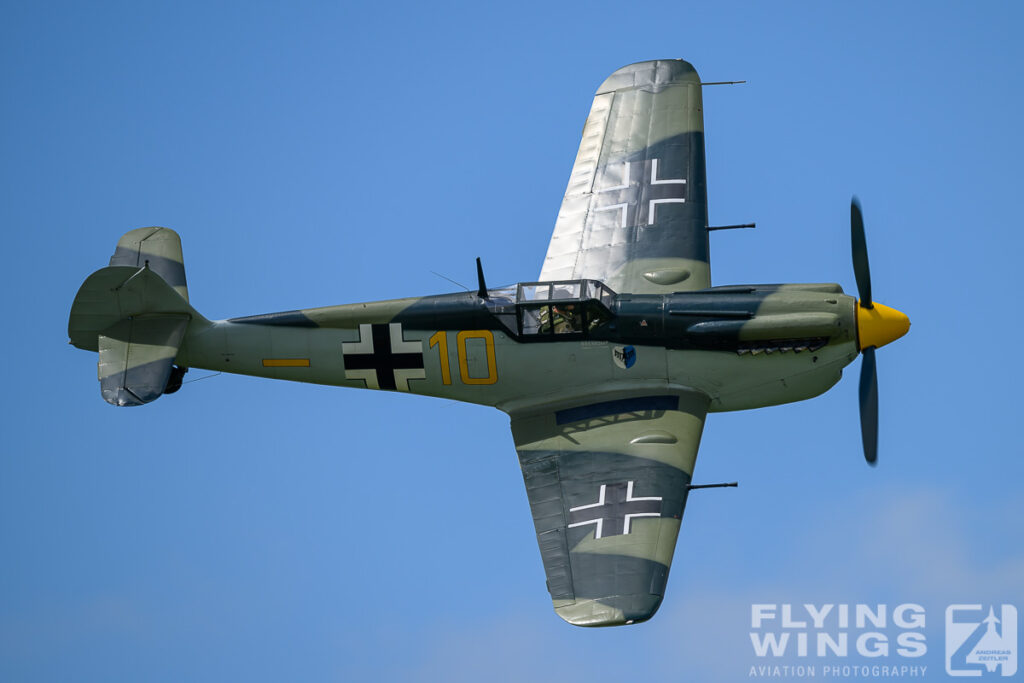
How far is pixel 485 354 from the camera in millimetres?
20703

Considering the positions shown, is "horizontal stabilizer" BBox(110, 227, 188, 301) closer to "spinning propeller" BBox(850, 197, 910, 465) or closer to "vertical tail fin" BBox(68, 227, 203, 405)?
"vertical tail fin" BBox(68, 227, 203, 405)

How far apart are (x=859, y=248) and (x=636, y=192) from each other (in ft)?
11.9


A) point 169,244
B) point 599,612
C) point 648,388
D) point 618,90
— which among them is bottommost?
point 599,612

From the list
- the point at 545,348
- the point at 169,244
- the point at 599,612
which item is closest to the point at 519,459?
the point at 545,348

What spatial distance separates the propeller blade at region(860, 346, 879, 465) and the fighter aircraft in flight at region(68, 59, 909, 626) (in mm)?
26

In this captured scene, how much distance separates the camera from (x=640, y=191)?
2252 centimetres

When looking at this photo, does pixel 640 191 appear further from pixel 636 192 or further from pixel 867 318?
pixel 867 318

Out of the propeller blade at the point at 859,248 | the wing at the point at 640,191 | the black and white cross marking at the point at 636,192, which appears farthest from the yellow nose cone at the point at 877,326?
the black and white cross marking at the point at 636,192

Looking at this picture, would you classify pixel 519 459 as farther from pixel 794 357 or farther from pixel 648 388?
pixel 794 357

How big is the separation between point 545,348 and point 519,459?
1414 millimetres

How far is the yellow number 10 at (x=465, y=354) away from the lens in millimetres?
20688

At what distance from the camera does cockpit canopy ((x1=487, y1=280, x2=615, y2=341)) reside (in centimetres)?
2031

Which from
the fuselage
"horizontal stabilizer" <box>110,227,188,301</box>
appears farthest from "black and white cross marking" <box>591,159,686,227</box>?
"horizontal stabilizer" <box>110,227,188,301</box>

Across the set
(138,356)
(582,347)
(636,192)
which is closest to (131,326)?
(138,356)
